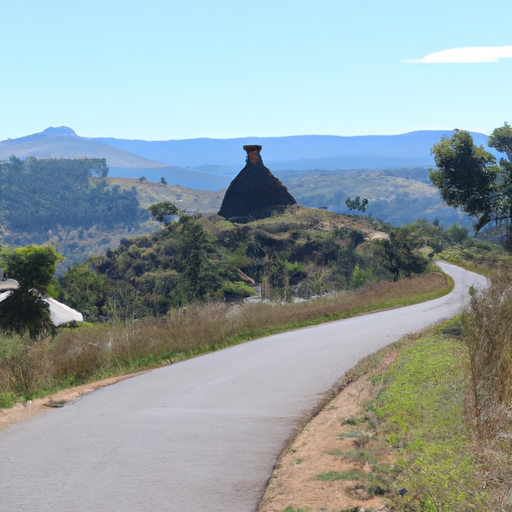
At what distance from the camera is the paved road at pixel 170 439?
6.48 meters

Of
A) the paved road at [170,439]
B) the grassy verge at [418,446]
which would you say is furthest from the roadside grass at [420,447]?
the paved road at [170,439]

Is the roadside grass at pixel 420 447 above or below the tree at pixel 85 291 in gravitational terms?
above

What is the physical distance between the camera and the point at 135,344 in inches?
656

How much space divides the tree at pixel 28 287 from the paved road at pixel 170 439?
10574 millimetres

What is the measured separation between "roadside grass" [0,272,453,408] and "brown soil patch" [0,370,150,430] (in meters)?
0.29

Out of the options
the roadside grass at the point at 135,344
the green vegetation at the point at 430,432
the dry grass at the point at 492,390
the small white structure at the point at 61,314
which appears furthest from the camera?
the small white structure at the point at 61,314

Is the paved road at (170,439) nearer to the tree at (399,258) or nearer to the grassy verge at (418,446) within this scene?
the grassy verge at (418,446)

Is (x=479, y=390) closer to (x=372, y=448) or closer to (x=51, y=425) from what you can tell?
(x=372, y=448)

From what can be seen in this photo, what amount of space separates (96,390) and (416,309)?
667 inches

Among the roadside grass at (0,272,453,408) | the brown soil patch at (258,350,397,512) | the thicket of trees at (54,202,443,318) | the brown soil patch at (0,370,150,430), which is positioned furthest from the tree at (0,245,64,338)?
the thicket of trees at (54,202,443,318)

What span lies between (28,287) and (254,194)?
5327 centimetres

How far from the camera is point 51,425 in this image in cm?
944

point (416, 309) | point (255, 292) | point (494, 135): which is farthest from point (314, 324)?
point (255, 292)

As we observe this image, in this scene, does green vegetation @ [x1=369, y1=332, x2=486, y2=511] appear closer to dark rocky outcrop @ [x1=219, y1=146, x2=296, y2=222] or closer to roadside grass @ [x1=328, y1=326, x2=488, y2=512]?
roadside grass @ [x1=328, y1=326, x2=488, y2=512]
